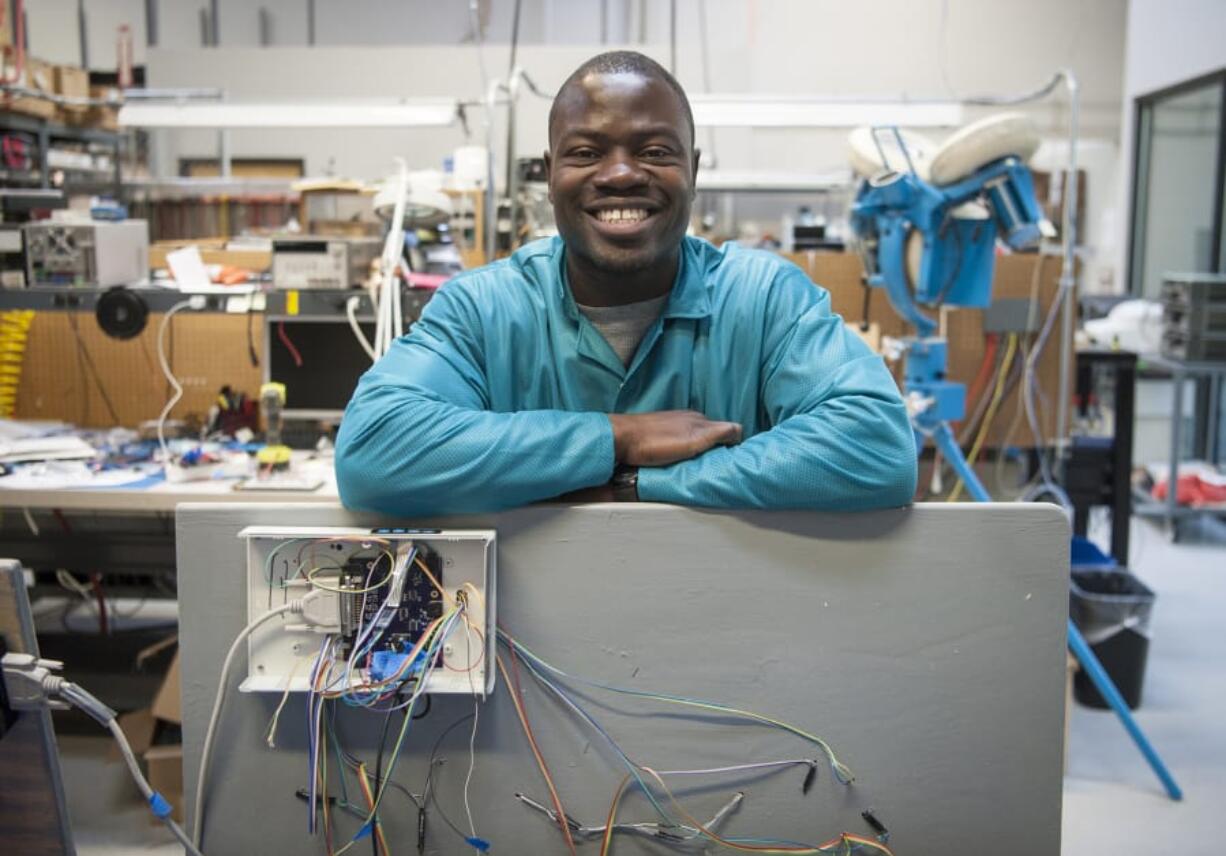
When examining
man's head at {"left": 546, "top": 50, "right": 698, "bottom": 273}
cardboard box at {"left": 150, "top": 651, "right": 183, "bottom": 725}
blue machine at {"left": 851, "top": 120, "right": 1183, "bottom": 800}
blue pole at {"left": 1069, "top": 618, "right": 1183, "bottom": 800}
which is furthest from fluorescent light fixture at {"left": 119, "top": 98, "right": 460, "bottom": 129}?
blue pole at {"left": 1069, "top": 618, "right": 1183, "bottom": 800}

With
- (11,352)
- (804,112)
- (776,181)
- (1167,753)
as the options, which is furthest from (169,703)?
(776,181)

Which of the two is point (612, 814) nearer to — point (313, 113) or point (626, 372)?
point (626, 372)

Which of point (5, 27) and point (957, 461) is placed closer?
point (957, 461)

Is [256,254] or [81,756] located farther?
[256,254]

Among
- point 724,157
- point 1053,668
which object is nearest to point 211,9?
point 724,157

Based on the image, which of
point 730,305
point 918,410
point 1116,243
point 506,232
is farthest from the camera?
point 1116,243

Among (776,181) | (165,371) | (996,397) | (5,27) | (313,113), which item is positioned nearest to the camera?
(165,371)

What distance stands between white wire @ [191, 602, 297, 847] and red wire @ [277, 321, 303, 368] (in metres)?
1.72

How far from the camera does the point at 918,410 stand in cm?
259

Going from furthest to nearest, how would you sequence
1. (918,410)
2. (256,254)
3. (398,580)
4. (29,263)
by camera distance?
(256,254) → (29,263) → (918,410) → (398,580)

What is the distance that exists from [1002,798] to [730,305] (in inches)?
27.3

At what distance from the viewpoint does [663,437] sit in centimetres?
129

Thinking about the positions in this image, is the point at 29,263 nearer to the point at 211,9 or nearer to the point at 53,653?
the point at 53,653

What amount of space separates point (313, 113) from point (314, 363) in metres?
0.87
